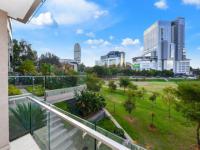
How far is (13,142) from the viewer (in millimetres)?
4297

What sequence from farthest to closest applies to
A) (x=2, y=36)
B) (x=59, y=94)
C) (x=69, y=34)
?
(x=69, y=34) → (x=59, y=94) → (x=2, y=36)

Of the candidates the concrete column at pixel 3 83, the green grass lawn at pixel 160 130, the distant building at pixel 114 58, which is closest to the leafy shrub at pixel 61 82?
the green grass lawn at pixel 160 130

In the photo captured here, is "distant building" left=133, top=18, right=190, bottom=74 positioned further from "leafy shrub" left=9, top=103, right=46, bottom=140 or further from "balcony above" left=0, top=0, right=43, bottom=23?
"balcony above" left=0, top=0, right=43, bottom=23

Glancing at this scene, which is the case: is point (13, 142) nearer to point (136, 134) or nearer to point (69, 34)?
point (136, 134)

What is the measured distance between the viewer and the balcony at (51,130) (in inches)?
81.6

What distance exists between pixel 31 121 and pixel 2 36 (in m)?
1.64

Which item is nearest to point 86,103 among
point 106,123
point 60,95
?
point 60,95

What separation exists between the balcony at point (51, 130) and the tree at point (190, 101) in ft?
41.0

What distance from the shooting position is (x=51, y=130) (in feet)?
10.7

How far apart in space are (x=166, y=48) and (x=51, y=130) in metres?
119

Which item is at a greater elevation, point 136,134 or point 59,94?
point 59,94

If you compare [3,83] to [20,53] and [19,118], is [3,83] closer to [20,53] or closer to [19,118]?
[19,118]

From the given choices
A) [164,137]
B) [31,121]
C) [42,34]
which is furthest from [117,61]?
[31,121]

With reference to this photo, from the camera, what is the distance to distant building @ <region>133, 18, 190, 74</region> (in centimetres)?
11088
